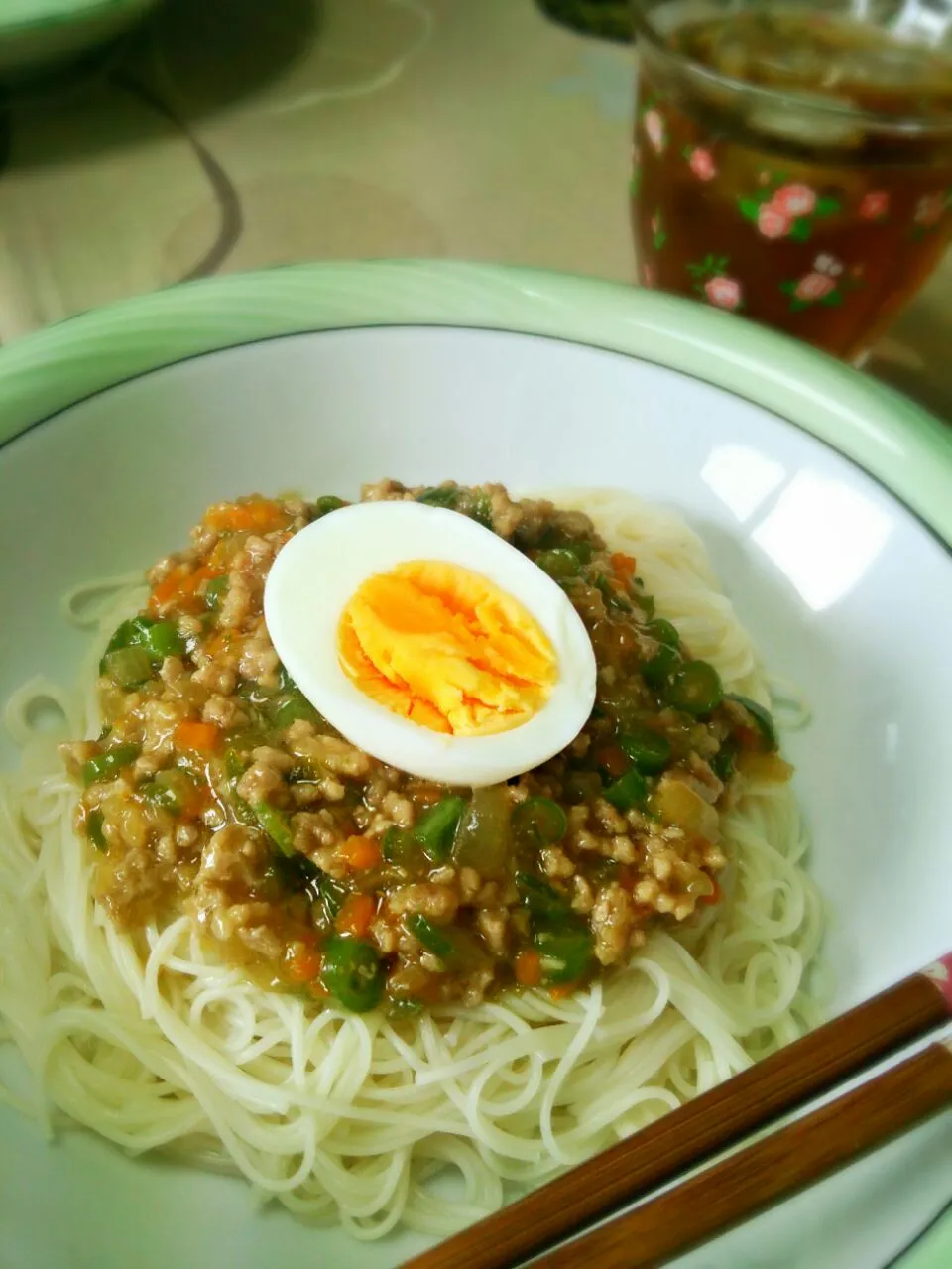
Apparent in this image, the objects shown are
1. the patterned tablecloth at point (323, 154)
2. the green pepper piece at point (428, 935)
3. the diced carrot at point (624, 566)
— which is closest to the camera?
the green pepper piece at point (428, 935)

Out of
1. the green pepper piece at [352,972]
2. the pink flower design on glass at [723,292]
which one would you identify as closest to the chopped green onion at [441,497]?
the green pepper piece at [352,972]

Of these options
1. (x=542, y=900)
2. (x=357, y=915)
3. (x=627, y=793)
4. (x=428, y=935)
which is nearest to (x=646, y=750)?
(x=627, y=793)

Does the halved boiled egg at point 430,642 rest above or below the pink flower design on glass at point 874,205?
below

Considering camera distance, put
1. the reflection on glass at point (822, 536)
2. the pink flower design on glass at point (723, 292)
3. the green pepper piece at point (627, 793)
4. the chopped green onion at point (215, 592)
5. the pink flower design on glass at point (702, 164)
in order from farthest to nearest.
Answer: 1. the pink flower design on glass at point (723, 292)
2. the pink flower design on glass at point (702, 164)
3. the reflection on glass at point (822, 536)
4. the chopped green onion at point (215, 592)
5. the green pepper piece at point (627, 793)

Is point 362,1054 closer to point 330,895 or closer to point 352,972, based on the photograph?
point 352,972

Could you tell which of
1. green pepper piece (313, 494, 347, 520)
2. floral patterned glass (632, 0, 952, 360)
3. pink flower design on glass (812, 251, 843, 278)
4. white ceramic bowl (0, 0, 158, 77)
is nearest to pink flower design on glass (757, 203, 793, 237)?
floral patterned glass (632, 0, 952, 360)

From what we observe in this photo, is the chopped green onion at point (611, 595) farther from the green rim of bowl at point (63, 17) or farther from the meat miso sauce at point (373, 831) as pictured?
the green rim of bowl at point (63, 17)

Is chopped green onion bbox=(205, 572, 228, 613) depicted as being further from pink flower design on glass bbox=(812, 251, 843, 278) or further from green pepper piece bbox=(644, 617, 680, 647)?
pink flower design on glass bbox=(812, 251, 843, 278)

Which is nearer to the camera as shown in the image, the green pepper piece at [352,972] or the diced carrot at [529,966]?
the green pepper piece at [352,972]
